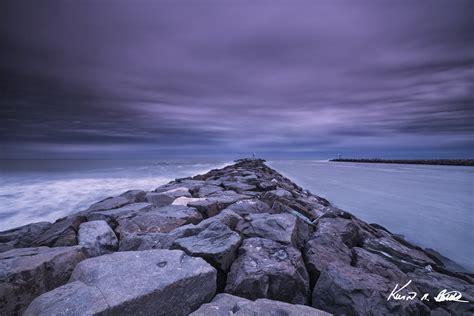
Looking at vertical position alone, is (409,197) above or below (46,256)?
below

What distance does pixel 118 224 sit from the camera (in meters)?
4.16

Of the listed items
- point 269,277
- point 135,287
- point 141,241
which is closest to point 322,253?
point 269,277

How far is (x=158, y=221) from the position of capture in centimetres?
392

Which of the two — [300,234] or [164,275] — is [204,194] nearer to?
[300,234]

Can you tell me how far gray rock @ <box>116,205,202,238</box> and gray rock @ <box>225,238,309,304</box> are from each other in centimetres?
168

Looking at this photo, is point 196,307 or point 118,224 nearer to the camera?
point 196,307

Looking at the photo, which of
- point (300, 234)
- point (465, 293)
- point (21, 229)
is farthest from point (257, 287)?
point (21, 229)

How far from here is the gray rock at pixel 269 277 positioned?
225 cm

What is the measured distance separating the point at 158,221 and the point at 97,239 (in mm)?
912

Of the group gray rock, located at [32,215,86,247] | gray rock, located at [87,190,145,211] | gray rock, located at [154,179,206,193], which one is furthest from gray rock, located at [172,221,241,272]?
gray rock, located at [154,179,206,193]

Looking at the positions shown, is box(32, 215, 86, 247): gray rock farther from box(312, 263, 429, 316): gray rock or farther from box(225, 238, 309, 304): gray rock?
box(312, 263, 429, 316): gray rock

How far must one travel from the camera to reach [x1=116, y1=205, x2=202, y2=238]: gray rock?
150 inches

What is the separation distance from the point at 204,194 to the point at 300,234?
337 centimetres
